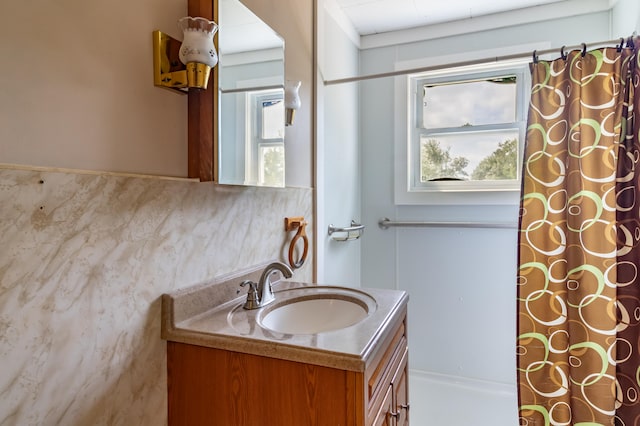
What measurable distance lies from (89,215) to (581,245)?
5.78 ft

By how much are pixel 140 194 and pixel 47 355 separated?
1.19ft

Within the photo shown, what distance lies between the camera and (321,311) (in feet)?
4.33

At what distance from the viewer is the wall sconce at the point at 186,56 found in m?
0.92

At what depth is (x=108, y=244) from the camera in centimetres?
79

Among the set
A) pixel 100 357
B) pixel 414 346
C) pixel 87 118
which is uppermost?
pixel 87 118

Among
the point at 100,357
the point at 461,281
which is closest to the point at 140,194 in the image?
the point at 100,357

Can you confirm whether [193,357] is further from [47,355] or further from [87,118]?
[87,118]

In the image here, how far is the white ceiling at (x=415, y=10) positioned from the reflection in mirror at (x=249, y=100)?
104 centimetres

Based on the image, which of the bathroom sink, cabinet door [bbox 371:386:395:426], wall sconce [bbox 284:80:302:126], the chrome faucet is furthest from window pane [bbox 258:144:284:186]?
cabinet door [bbox 371:386:395:426]

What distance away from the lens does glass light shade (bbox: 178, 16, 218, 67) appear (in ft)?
3.05

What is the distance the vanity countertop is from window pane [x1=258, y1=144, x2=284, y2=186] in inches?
15.2

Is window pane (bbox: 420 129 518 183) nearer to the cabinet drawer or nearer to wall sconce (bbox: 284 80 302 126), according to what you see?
wall sconce (bbox: 284 80 302 126)

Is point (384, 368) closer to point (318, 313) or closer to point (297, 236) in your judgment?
point (318, 313)

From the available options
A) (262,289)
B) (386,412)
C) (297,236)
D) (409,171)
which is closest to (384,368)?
(386,412)
